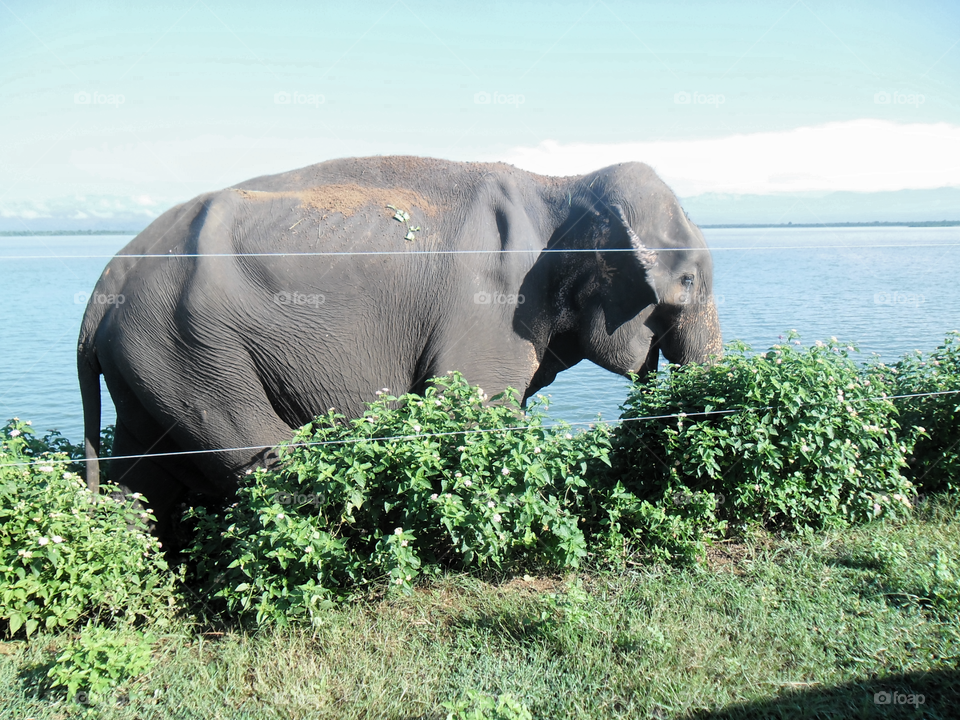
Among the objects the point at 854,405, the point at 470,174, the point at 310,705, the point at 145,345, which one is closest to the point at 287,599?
the point at 310,705

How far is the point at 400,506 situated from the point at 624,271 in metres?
2.26

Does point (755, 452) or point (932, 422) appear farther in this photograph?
point (932, 422)

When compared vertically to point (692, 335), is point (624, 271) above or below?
above

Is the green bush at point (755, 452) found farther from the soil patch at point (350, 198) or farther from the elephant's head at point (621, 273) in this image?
the soil patch at point (350, 198)

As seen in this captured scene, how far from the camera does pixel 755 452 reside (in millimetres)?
4277

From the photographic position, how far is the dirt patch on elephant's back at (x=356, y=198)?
15.8 ft

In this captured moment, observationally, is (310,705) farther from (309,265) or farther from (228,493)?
(309,265)

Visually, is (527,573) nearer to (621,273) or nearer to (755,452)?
(755,452)

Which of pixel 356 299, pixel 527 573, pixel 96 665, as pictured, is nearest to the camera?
pixel 96 665

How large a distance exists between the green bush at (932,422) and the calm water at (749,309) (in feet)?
1.83

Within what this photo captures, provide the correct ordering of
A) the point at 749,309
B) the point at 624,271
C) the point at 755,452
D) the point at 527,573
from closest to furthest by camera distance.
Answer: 1. the point at 527,573
2. the point at 755,452
3. the point at 624,271
4. the point at 749,309

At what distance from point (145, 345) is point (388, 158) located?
2.12 meters

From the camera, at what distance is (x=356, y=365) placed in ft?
15.8

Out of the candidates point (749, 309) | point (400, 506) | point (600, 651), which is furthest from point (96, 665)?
point (749, 309)
